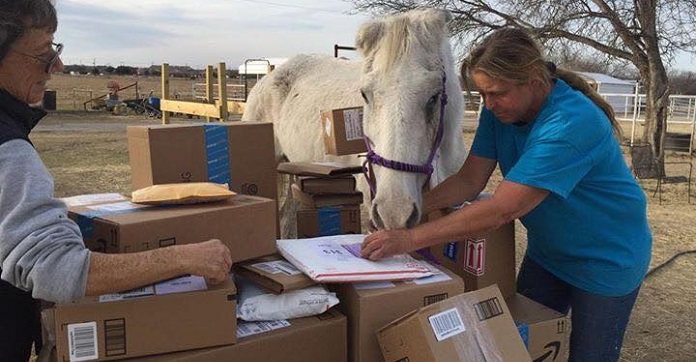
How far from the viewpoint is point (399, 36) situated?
2777 millimetres

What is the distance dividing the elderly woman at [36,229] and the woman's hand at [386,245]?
528 millimetres

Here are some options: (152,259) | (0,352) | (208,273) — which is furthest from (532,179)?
(0,352)

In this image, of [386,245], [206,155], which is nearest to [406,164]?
[386,245]

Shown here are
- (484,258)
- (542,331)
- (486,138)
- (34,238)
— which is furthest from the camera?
(486,138)

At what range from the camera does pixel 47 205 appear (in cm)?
131

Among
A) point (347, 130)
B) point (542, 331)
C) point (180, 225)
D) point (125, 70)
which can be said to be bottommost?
point (542, 331)

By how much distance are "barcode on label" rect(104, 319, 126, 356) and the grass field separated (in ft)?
11.8

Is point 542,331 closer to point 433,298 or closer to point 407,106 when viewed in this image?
point 433,298

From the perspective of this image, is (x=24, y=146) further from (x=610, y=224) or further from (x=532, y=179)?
(x=610, y=224)

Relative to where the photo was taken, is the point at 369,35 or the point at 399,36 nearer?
the point at 399,36

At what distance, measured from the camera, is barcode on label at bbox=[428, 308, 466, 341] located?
1.52 m

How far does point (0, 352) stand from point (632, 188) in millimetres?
2262

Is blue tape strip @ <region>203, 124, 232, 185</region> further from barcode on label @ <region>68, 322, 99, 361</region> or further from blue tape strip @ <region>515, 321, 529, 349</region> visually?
blue tape strip @ <region>515, 321, 529, 349</region>

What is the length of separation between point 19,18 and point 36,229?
57 cm
